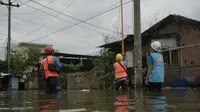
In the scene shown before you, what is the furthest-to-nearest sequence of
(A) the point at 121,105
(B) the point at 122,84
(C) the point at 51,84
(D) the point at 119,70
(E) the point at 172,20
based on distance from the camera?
1. (E) the point at 172,20
2. (B) the point at 122,84
3. (D) the point at 119,70
4. (C) the point at 51,84
5. (A) the point at 121,105

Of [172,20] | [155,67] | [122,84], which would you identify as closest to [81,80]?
[172,20]

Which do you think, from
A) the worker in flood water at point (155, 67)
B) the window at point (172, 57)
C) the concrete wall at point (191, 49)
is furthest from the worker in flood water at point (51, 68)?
the concrete wall at point (191, 49)

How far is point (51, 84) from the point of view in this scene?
33.1 feet

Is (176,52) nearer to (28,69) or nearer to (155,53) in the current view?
(155,53)

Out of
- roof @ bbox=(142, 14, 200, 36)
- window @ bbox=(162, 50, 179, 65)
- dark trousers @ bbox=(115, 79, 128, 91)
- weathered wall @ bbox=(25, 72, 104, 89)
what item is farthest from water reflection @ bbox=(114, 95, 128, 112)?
roof @ bbox=(142, 14, 200, 36)

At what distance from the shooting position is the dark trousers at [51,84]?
9.96 metres

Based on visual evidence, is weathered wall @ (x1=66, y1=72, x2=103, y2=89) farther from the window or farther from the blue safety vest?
the blue safety vest

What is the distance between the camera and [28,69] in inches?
1604

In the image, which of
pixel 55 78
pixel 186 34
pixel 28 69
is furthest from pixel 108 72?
pixel 28 69

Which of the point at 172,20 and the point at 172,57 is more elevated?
the point at 172,20

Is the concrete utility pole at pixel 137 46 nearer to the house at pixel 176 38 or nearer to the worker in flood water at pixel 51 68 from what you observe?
the worker in flood water at pixel 51 68

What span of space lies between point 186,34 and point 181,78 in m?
6.43

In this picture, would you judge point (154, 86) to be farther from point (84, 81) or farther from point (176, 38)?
point (84, 81)

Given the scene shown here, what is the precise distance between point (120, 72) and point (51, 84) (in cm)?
329
